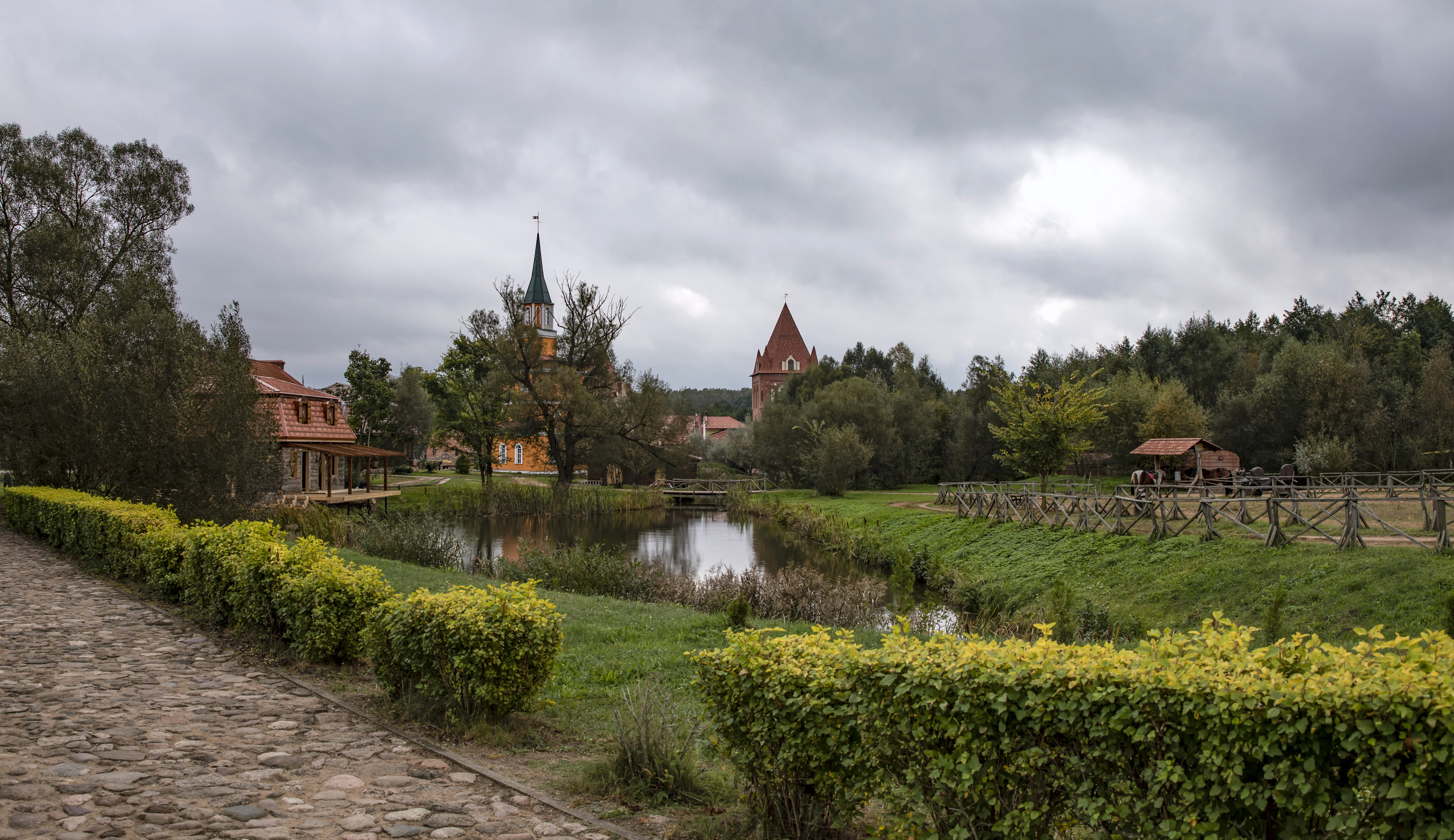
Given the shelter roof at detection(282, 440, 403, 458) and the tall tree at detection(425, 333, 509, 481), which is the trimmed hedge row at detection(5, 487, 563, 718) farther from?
the tall tree at detection(425, 333, 509, 481)

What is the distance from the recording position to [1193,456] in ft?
113

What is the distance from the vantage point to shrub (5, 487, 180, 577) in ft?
40.8

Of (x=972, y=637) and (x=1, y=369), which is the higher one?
(x=1, y=369)

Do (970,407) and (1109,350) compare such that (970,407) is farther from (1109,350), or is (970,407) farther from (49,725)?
(49,725)

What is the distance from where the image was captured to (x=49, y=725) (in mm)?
5809

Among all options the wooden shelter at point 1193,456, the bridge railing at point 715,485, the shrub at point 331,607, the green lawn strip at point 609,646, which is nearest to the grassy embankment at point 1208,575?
the green lawn strip at point 609,646

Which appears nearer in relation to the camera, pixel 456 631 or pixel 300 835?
pixel 300 835

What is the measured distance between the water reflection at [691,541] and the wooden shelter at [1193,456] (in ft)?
52.3

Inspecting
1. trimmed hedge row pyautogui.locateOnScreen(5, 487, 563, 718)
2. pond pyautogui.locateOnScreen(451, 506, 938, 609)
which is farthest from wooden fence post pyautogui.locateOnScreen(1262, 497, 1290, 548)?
trimmed hedge row pyautogui.locateOnScreen(5, 487, 563, 718)

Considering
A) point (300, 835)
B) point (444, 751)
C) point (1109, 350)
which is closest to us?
point (300, 835)

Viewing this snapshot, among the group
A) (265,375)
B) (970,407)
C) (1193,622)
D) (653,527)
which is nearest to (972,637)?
(1193,622)

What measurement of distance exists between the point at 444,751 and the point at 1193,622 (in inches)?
462

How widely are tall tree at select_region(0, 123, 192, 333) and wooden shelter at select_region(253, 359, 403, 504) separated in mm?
5764

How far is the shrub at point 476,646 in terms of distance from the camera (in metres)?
5.73
